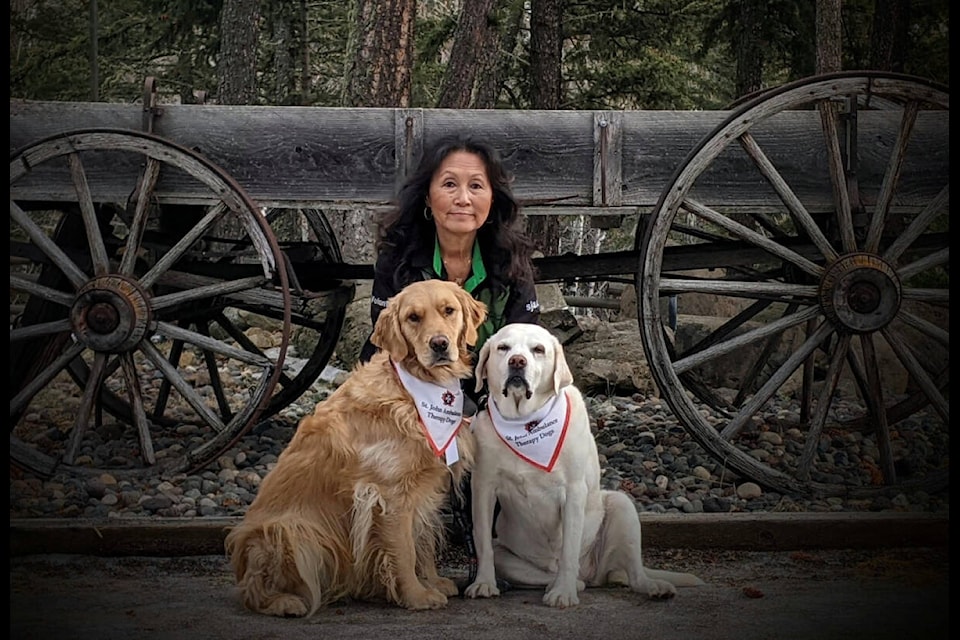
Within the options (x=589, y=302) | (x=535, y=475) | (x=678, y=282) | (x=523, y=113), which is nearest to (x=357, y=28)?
(x=589, y=302)

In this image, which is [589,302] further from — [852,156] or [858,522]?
[858,522]

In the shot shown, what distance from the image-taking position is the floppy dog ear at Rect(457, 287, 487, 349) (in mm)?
3947

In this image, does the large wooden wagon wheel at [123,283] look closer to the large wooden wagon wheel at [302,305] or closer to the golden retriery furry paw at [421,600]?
the large wooden wagon wheel at [302,305]

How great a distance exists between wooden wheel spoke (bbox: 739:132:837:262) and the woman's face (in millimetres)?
1650

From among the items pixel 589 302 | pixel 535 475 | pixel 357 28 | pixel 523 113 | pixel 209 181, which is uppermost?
pixel 357 28

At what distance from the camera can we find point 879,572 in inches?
174

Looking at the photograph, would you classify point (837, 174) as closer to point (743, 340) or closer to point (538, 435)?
point (743, 340)

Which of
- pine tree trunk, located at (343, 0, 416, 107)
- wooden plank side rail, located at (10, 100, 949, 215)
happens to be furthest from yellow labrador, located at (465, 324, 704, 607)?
pine tree trunk, located at (343, 0, 416, 107)

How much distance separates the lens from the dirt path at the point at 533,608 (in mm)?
3594

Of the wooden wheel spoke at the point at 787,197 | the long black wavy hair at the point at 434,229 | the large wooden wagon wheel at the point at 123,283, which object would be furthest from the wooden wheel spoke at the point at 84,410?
the wooden wheel spoke at the point at 787,197

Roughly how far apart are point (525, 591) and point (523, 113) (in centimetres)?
283

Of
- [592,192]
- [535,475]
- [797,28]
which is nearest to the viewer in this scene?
[535,475]

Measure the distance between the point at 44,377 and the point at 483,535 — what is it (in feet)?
9.02

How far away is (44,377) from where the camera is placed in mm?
5375
